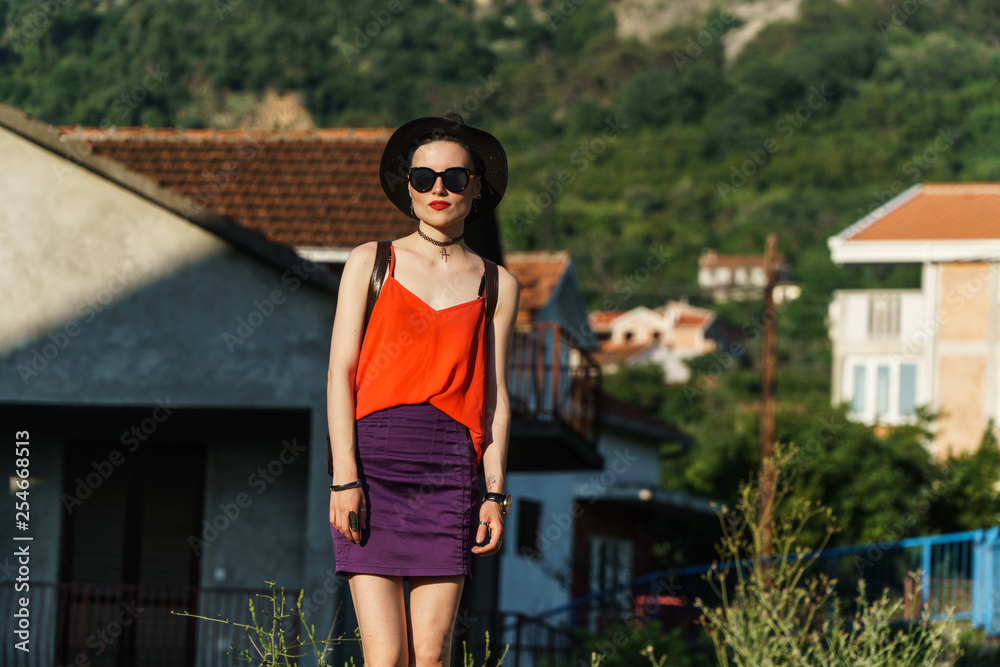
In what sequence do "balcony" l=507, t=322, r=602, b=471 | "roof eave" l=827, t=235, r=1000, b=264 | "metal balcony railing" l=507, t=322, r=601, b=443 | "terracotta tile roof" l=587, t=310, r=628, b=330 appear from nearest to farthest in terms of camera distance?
1. "balcony" l=507, t=322, r=602, b=471
2. "metal balcony railing" l=507, t=322, r=601, b=443
3. "roof eave" l=827, t=235, r=1000, b=264
4. "terracotta tile roof" l=587, t=310, r=628, b=330

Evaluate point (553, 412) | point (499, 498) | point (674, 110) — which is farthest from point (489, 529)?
point (674, 110)

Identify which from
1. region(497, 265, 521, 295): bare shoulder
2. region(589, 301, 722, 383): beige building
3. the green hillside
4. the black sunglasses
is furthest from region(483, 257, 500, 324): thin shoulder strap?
region(589, 301, 722, 383): beige building

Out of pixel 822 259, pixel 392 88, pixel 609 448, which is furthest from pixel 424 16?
pixel 609 448

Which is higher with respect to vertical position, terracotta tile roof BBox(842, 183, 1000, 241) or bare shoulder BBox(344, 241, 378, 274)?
terracotta tile roof BBox(842, 183, 1000, 241)

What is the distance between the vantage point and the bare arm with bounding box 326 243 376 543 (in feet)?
11.5

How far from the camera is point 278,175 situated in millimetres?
13656

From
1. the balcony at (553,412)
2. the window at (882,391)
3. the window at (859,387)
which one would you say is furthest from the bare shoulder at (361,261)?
the window at (859,387)

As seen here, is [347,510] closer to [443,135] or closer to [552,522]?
[443,135]

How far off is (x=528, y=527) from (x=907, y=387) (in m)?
16.4

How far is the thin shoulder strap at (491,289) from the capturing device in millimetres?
3869

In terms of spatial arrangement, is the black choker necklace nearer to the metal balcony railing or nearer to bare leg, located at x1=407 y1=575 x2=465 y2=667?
bare leg, located at x1=407 y1=575 x2=465 y2=667

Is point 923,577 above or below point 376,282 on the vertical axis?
below

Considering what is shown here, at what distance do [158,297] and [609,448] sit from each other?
16.0 m

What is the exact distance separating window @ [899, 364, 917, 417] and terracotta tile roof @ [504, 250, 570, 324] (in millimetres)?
12171
